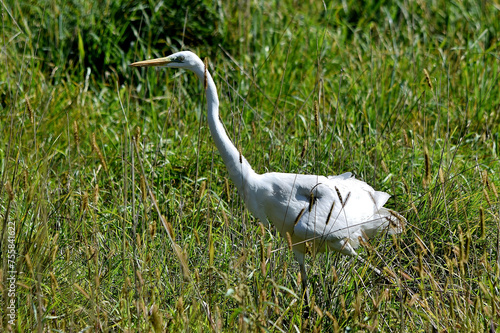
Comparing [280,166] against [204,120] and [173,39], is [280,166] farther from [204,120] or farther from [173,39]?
[173,39]

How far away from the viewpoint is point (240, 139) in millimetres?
3701

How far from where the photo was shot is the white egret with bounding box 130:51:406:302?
10.0ft

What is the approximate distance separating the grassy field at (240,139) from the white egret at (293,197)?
3.4 inches

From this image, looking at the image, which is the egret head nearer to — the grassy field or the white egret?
the white egret

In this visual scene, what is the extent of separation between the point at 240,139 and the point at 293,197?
66cm

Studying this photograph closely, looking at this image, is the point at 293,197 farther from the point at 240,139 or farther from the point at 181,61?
the point at 181,61

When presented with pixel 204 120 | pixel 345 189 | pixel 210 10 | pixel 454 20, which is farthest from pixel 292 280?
pixel 454 20

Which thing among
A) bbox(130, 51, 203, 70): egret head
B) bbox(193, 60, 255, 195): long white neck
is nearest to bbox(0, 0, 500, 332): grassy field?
bbox(193, 60, 255, 195): long white neck

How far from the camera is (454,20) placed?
5.96m

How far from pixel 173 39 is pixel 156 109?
80 centimetres

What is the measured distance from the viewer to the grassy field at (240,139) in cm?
277

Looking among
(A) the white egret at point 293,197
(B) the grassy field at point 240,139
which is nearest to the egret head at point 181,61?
(A) the white egret at point 293,197

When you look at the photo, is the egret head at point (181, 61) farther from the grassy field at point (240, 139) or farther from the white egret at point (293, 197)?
the grassy field at point (240, 139)

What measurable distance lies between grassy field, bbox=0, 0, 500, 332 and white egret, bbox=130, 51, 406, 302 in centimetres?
9
